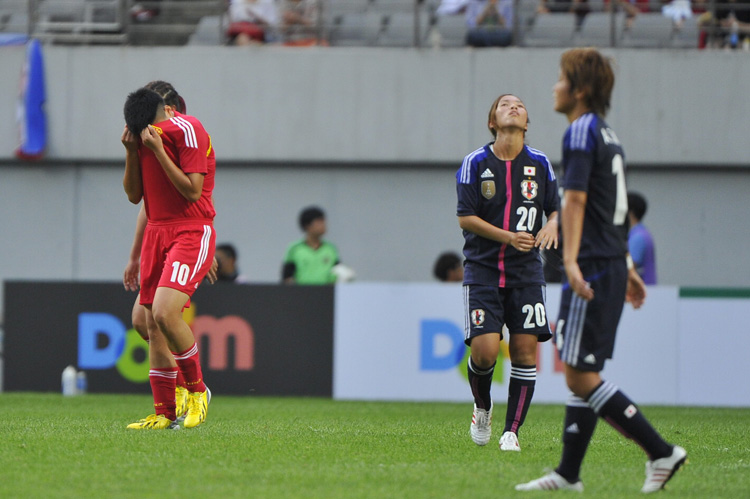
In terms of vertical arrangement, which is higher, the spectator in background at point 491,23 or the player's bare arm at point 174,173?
the spectator in background at point 491,23

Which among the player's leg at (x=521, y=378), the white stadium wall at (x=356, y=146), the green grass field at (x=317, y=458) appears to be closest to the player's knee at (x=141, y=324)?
the green grass field at (x=317, y=458)

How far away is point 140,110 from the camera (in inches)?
272

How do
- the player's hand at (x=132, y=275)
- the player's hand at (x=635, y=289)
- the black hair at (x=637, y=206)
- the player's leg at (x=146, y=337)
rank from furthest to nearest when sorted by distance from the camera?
the black hair at (x=637, y=206), the player's hand at (x=132, y=275), the player's leg at (x=146, y=337), the player's hand at (x=635, y=289)

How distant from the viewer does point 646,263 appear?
12484 millimetres

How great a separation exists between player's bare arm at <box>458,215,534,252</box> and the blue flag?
1206 cm

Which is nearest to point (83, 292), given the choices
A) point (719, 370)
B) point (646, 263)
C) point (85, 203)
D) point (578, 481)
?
point (85, 203)

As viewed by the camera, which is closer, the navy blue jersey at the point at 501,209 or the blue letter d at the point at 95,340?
the navy blue jersey at the point at 501,209

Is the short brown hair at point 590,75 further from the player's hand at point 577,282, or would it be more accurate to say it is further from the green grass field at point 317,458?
the green grass field at point 317,458

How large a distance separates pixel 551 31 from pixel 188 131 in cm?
1082

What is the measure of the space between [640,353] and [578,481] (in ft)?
26.3

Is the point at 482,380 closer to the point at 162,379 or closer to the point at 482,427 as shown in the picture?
the point at 482,427

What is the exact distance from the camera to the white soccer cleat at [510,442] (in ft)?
21.9

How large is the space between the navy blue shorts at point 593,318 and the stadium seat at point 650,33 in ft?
41.4

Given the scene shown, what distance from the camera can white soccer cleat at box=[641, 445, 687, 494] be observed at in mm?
4984
